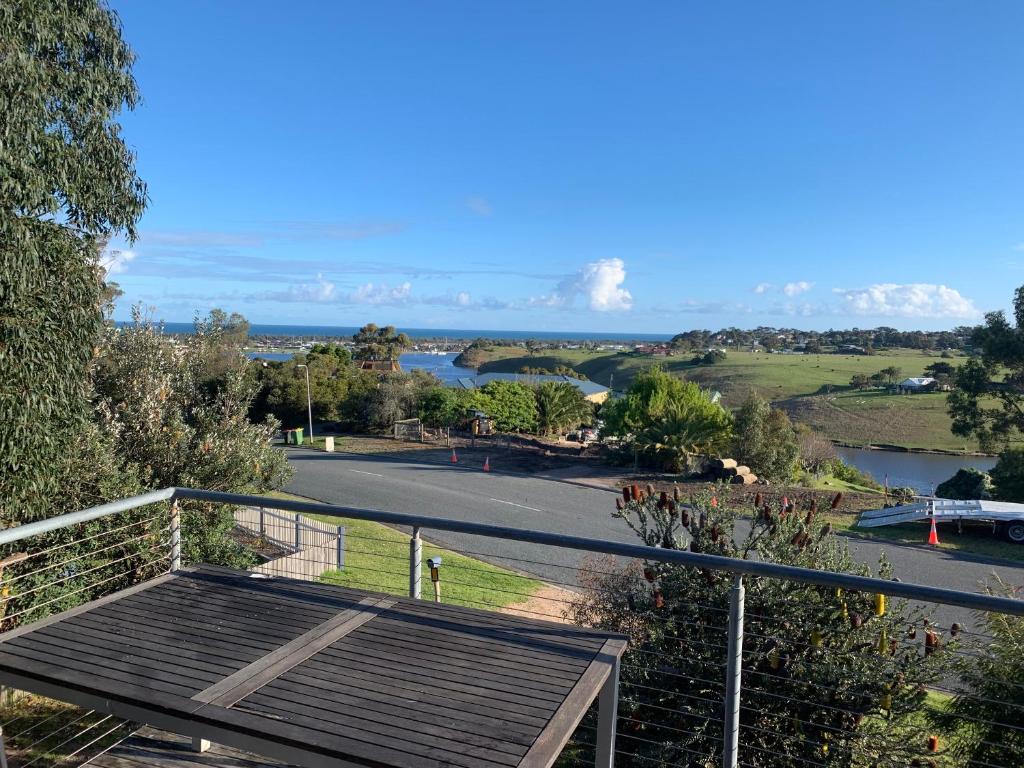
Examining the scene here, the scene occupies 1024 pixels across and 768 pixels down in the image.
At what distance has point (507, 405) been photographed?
31781 millimetres

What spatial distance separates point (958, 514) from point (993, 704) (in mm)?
13106

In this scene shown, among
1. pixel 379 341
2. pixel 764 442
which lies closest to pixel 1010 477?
pixel 764 442

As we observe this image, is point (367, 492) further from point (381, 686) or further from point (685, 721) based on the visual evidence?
point (381, 686)

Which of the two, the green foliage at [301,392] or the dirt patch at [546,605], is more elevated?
the green foliage at [301,392]

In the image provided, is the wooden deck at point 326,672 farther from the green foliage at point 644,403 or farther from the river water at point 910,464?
the river water at point 910,464

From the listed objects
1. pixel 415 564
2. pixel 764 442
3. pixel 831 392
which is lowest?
pixel 831 392

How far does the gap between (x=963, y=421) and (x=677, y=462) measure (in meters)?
10.8

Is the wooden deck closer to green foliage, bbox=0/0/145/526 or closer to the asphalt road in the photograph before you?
green foliage, bbox=0/0/145/526

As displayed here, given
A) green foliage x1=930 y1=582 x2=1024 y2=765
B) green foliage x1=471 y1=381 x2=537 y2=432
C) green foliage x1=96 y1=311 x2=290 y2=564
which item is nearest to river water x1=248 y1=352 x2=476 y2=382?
green foliage x1=471 y1=381 x2=537 y2=432

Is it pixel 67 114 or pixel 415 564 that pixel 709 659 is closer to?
pixel 415 564

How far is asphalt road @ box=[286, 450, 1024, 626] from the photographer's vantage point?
41.3 ft

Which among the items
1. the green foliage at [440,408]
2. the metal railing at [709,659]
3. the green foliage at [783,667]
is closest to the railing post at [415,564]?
the metal railing at [709,659]

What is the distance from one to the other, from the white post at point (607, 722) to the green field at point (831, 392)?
26.7m

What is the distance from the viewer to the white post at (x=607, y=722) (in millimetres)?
2803
